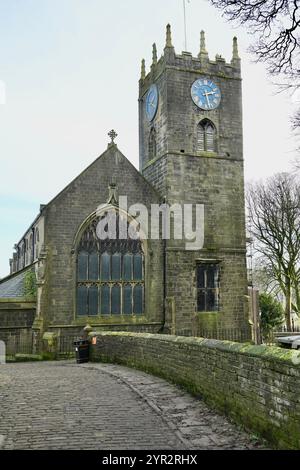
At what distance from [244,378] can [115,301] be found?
1357cm

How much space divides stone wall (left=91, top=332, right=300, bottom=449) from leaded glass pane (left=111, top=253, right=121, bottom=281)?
8.93 meters

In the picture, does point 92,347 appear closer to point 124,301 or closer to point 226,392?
point 124,301

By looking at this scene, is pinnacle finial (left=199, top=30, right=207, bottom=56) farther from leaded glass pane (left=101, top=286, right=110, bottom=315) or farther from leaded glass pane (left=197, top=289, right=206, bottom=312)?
leaded glass pane (left=101, top=286, right=110, bottom=315)

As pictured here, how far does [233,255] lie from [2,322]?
10.6 m

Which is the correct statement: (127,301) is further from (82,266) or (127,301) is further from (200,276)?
(200,276)

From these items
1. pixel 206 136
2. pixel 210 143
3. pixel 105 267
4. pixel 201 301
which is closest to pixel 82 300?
pixel 105 267

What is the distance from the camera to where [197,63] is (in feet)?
73.7

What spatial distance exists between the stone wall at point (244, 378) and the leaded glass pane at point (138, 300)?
8832mm

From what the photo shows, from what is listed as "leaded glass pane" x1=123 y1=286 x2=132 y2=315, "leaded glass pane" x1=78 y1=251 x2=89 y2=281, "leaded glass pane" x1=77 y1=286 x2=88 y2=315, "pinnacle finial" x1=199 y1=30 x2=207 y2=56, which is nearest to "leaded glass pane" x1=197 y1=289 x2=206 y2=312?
"leaded glass pane" x1=123 y1=286 x2=132 y2=315

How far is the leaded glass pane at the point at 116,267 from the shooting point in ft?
65.3

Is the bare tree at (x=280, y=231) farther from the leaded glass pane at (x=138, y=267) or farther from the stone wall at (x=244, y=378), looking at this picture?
the stone wall at (x=244, y=378)
